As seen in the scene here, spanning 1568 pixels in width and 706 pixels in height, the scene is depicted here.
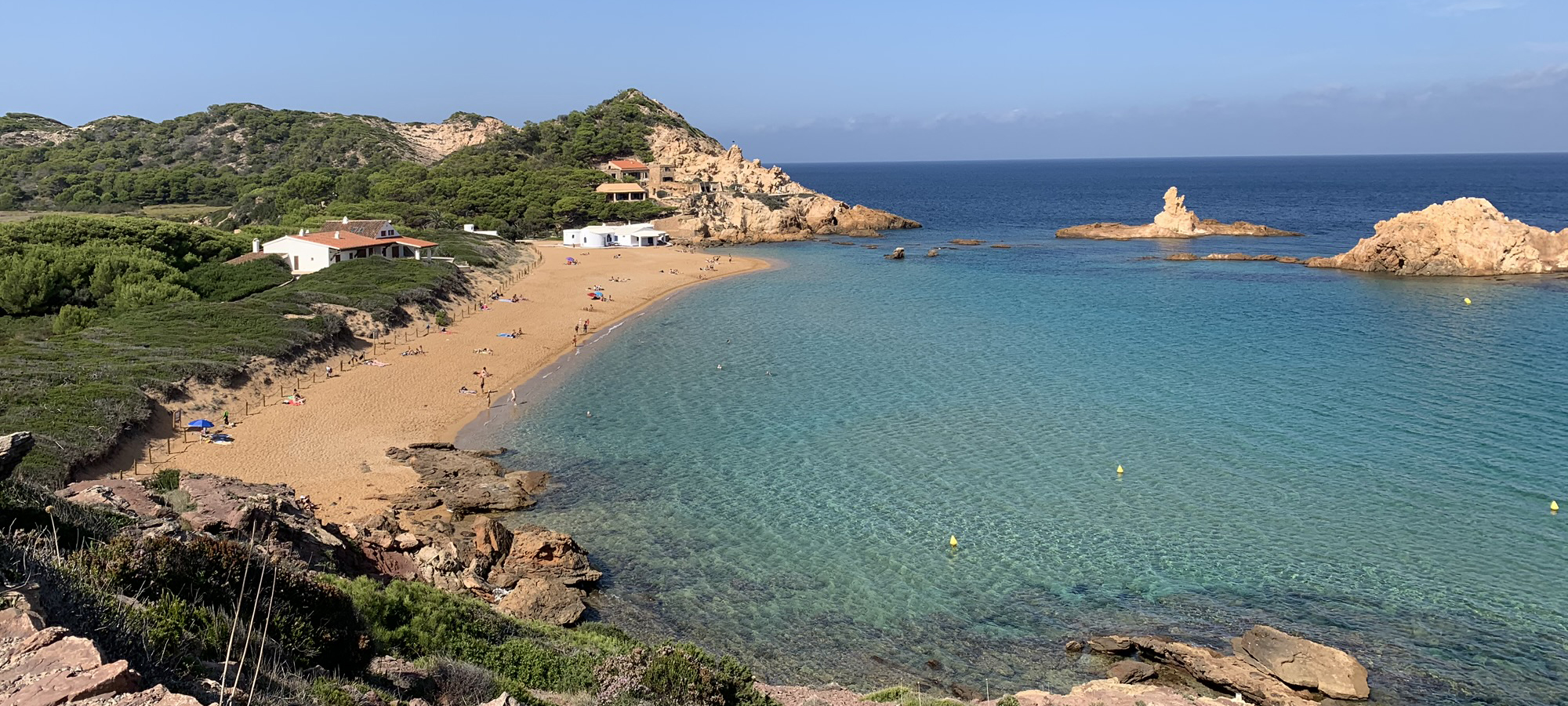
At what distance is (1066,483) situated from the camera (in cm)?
2111

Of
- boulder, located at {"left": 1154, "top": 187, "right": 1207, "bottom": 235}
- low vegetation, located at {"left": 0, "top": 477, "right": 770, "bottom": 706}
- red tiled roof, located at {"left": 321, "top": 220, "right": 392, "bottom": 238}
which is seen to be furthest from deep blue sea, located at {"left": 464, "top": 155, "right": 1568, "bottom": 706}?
boulder, located at {"left": 1154, "top": 187, "right": 1207, "bottom": 235}

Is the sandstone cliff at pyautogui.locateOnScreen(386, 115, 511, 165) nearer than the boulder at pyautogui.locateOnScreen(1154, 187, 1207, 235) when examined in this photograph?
No

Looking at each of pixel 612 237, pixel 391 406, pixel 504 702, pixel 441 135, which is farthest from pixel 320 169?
pixel 504 702

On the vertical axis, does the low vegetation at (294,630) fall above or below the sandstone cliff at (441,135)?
below

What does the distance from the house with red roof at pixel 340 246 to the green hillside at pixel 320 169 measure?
12717 millimetres

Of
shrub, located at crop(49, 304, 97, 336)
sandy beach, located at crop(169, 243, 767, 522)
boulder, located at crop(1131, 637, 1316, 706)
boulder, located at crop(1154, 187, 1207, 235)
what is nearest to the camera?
boulder, located at crop(1131, 637, 1316, 706)

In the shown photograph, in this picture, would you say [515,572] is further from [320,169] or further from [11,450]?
[320,169]

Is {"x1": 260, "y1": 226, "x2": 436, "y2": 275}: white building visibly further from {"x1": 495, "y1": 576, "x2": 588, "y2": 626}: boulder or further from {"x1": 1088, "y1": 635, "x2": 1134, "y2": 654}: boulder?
{"x1": 1088, "y1": 635, "x2": 1134, "y2": 654}: boulder

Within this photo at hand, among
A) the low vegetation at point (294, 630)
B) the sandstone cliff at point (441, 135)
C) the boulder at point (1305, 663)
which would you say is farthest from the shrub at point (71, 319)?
the sandstone cliff at point (441, 135)

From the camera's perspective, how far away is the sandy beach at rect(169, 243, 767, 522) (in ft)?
68.7

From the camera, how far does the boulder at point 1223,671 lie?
1266cm

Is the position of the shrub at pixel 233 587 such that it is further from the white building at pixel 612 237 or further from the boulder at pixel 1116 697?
the white building at pixel 612 237

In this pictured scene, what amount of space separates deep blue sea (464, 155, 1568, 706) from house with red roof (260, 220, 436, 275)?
15.6 meters

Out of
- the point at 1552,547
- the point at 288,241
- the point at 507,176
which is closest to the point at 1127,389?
the point at 1552,547
